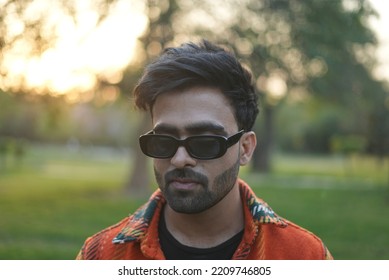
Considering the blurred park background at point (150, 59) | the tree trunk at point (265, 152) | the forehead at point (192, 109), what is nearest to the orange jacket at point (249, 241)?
the forehead at point (192, 109)

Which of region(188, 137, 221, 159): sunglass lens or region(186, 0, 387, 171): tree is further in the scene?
region(186, 0, 387, 171): tree

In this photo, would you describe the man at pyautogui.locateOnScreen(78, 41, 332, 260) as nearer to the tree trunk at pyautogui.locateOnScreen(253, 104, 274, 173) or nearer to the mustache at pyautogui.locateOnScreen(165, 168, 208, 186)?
the mustache at pyautogui.locateOnScreen(165, 168, 208, 186)

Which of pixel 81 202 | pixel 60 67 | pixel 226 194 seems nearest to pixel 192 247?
pixel 226 194

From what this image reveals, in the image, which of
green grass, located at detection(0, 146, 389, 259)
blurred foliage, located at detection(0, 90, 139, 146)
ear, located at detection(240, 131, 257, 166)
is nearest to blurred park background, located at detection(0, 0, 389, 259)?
green grass, located at detection(0, 146, 389, 259)

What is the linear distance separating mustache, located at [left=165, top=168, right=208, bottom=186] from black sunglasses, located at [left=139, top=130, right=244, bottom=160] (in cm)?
6

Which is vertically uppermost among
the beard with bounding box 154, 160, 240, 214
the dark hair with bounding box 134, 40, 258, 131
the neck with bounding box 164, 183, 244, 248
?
the dark hair with bounding box 134, 40, 258, 131

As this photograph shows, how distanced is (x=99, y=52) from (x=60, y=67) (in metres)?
2.21

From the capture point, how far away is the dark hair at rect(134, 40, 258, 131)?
2094 millimetres

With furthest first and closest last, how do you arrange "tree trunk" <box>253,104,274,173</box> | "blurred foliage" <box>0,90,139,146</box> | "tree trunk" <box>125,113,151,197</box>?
"blurred foliage" <box>0,90,139,146</box> → "tree trunk" <box>253,104,274,173</box> → "tree trunk" <box>125,113,151,197</box>

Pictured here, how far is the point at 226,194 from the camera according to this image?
7.11 ft

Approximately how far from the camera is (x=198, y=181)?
6.89 ft

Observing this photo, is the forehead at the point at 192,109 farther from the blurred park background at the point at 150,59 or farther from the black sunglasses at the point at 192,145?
the blurred park background at the point at 150,59

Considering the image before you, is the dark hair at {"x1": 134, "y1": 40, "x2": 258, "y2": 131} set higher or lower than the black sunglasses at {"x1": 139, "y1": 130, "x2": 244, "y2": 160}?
higher

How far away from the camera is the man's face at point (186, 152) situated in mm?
2072
